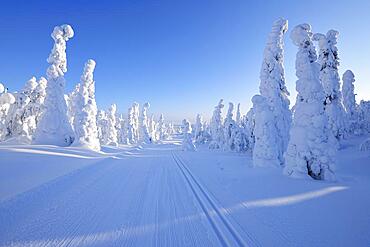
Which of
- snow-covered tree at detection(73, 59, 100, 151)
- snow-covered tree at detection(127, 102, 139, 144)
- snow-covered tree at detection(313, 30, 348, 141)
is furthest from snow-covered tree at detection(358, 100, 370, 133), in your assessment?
snow-covered tree at detection(127, 102, 139, 144)

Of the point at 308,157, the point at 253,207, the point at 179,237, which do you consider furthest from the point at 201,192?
the point at 308,157

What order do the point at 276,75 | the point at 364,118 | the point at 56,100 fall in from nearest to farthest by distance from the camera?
the point at 276,75 < the point at 56,100 < the point at 364,118

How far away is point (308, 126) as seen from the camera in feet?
39.4

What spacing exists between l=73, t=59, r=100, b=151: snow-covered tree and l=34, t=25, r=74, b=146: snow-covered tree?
1.71 m

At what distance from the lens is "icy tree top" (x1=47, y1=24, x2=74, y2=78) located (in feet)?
85.3

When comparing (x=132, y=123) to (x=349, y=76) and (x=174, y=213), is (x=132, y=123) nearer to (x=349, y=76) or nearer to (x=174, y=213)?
(x=349, y=76)

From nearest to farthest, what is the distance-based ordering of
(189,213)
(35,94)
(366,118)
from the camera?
(189,213) < (35,94) < (366,118)

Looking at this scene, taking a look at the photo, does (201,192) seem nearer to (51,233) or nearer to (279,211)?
(279,211)

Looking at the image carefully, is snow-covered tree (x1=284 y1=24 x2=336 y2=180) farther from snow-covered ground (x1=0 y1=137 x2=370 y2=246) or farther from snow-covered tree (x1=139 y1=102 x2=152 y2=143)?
snow-covered tree (x1=139 y1=102 x2=152 y2=143)

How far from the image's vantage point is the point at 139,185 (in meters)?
9.20

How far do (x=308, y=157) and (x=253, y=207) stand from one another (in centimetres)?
690

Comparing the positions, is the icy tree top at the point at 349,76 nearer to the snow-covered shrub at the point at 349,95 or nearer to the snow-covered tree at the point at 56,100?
the snow-covered shrub at the point at 349,95

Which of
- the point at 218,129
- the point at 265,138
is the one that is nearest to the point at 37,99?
the point at 218,129

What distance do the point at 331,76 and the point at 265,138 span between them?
42.3 ft
